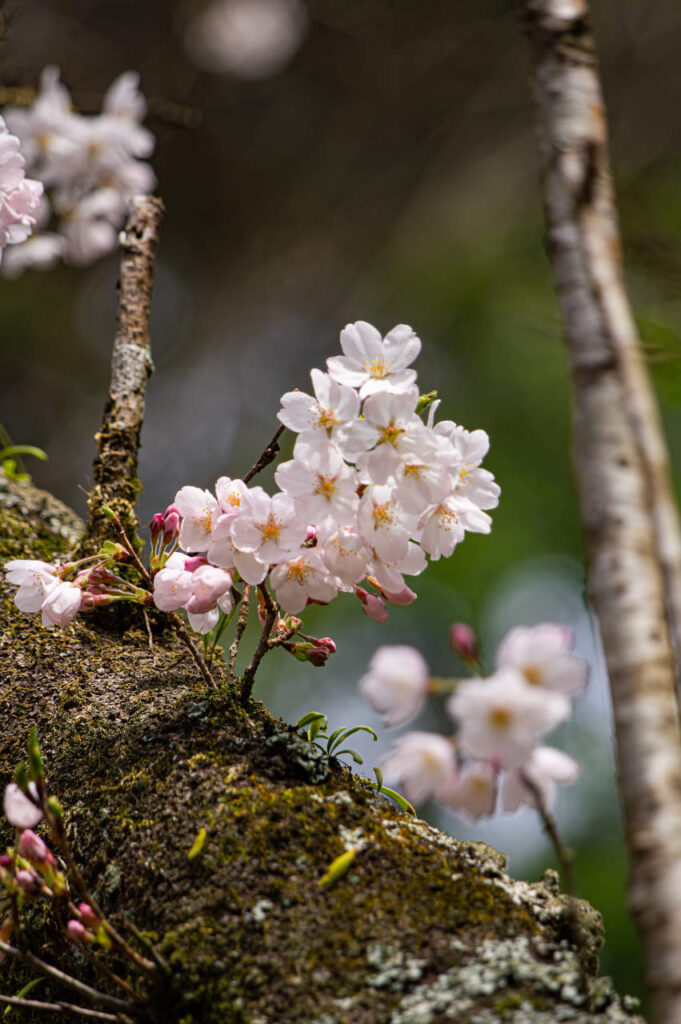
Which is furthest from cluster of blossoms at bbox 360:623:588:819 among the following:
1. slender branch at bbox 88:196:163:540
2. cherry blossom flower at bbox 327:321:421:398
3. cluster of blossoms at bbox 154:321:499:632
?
slender branch at bbox 88:196:163:540

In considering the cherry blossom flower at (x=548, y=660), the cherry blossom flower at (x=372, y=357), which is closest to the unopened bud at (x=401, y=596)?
the cherry blossom flower at (x=372, y=357)

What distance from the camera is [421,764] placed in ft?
2.18

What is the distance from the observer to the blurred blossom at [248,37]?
431 centimetres

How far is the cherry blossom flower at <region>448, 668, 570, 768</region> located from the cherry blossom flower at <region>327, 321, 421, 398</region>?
0.41 metres

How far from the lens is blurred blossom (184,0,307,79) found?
4312mm

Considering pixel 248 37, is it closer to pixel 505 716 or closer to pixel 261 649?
pixel 261 649

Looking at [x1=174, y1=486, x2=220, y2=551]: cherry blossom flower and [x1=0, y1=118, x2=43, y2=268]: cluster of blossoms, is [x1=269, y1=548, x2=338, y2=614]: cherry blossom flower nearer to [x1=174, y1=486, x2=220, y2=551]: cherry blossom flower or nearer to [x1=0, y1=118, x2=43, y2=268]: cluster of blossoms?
[x1=174, y1=486, x2=220, y2=551]: cherry blossom flower

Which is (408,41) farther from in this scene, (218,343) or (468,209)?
(218,343)

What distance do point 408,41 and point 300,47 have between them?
584mm

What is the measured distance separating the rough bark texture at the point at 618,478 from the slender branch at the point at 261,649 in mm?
431

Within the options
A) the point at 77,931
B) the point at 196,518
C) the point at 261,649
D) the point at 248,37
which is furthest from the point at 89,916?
the point at 248,37

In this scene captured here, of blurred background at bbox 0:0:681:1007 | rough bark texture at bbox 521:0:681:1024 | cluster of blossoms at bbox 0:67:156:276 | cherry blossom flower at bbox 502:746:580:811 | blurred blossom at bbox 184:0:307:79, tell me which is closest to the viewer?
rough bark texture at bbox 521:0:681:1024

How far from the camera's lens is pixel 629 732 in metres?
0.54

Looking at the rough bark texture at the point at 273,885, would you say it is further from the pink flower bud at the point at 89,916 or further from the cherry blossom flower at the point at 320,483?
the cherry blossom flower at the point at 320,483
